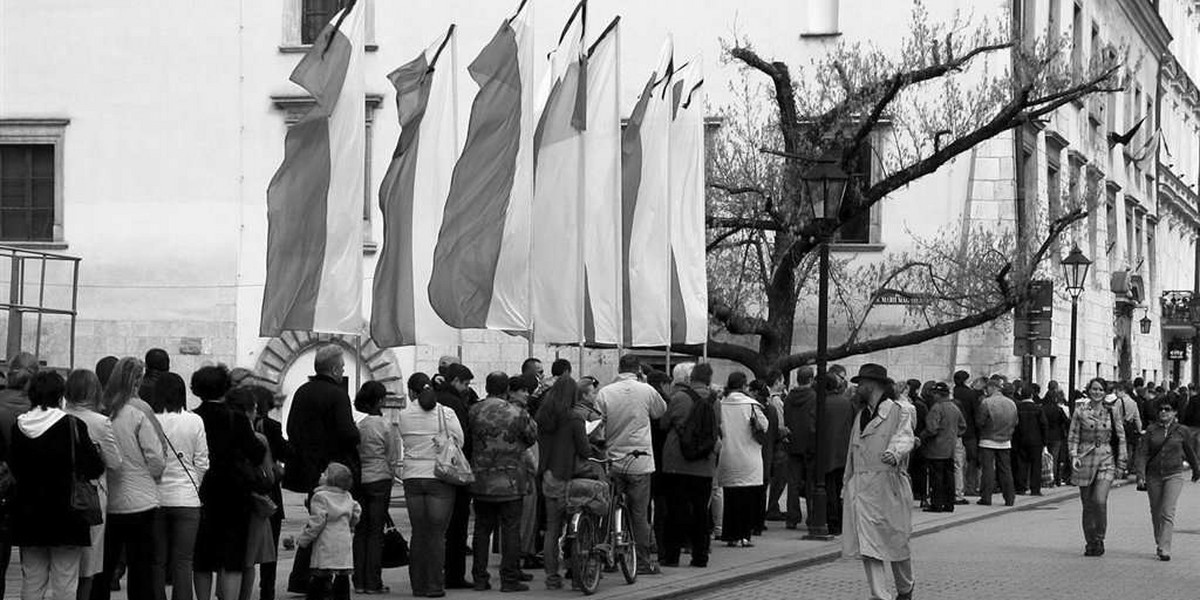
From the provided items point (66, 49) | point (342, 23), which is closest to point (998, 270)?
point (342, 23)

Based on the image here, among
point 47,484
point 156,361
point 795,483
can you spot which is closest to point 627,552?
point 156,361

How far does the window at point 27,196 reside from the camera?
36.4 metres

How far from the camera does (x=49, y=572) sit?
37.0 ft

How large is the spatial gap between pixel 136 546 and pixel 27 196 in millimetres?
26011

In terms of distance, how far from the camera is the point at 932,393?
2589 centimetres

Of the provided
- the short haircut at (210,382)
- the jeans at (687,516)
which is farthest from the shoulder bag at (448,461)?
the jeans at (687,516)

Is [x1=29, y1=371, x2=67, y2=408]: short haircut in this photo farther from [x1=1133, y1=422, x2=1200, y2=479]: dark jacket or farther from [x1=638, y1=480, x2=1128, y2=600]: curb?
[x1=1133, y1=422, x2=1200, y2=479]: dark jacket

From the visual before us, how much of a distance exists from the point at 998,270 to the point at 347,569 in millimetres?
18448

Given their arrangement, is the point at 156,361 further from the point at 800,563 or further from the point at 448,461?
the point at 800,563

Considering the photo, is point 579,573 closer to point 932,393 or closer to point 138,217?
point 932,393

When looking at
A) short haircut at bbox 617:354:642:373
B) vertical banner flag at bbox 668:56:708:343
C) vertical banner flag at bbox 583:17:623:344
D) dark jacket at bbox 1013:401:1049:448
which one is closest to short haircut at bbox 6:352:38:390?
short haircut at bbox 617:354:642:373

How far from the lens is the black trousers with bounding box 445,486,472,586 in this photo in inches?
600

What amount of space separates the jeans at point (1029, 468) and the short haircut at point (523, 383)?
14.9 m

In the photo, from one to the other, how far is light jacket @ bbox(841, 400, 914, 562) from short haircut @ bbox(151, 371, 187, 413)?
495 centimetres
